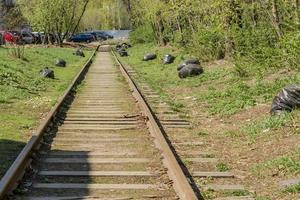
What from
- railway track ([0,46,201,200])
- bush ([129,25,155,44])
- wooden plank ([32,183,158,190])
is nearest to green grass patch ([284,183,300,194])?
railway track ([0,46,201,200])

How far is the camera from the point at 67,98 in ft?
47.4

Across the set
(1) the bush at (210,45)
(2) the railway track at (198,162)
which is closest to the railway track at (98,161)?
(2) the railway track at (198,162)

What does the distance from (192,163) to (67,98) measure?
7.35 metres

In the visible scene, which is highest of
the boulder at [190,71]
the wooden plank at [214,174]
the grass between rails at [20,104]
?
the wooden plank at [214,174]

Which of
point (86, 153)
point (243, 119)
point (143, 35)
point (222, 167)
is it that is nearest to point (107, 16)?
point (143, 35)

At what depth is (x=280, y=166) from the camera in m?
7.25

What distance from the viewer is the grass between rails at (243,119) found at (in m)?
7.40

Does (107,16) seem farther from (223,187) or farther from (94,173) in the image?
(223,187)

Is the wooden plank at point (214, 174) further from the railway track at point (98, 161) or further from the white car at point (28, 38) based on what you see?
the white car at point (28, 38)

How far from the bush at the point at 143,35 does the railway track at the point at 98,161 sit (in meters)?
40.0

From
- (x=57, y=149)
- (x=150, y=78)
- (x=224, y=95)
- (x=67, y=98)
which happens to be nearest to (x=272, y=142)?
(x=57, y=149)

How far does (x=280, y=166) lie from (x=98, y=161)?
2.50m

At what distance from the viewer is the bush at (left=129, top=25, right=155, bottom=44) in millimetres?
52100

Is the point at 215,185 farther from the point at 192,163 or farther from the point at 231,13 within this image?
the point at 231,13
